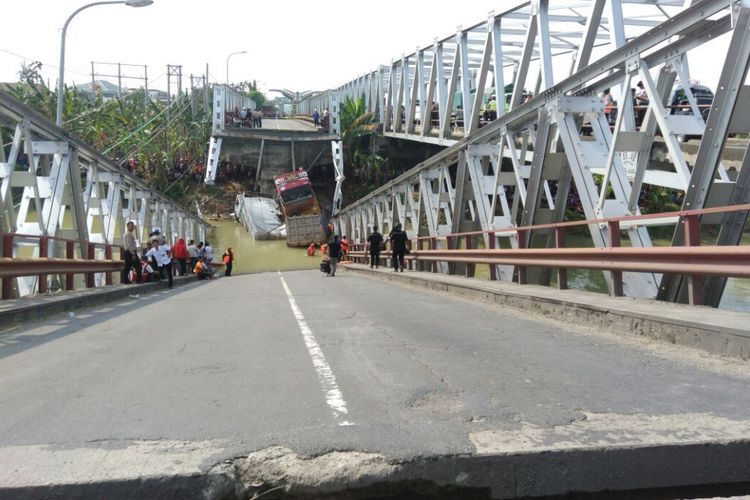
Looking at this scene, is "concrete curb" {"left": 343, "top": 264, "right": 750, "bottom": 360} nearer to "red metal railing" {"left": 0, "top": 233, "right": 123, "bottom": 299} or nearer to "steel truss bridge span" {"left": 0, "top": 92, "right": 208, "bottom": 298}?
"red metal railing" {"left": 0, "top": 233, "right": 123, "bottom": 299}

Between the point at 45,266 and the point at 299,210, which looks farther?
the point at 299,210

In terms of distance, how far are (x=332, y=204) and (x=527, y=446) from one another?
49.3 m

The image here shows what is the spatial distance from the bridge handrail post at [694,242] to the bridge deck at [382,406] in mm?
1489

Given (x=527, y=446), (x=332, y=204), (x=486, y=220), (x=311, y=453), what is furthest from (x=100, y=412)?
(x=332, y=204)

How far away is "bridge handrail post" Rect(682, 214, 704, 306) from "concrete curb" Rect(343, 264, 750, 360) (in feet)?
0.61

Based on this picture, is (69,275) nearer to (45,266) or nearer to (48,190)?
(48,190)

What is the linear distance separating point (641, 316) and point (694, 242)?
3.76ft

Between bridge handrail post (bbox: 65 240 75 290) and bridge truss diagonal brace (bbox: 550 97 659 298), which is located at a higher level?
bridge truss diagonal brace (bbox: 550 97 659 298)

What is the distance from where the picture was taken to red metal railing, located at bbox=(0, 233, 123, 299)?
1109cm

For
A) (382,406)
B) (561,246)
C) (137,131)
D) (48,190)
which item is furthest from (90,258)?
(137,131)

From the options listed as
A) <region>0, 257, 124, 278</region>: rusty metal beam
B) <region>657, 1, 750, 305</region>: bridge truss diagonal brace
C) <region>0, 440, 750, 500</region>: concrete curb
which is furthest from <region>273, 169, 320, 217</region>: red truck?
<region>0, 440, 750, 500</region>: concrete curb

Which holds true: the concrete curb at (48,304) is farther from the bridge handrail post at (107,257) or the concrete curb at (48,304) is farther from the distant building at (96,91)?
the distant building at (96,91)

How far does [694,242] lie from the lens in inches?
299

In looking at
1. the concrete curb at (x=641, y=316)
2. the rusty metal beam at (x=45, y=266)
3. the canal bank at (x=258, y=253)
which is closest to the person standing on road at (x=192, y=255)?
the canal bank at (x=258, y=253)
